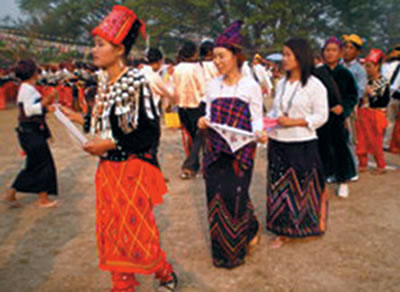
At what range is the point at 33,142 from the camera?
488 cm

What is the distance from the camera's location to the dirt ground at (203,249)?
3119mm

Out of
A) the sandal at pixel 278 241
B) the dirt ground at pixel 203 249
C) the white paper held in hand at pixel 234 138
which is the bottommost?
the dirt ground at pixel 203 249

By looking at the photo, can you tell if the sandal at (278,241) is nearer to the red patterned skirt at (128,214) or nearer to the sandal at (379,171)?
the red patterned skirt at (128,214)

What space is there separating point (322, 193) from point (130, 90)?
2.26 metres

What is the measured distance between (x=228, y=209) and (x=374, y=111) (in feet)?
12.7

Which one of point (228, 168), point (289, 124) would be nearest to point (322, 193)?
point (289, 124)

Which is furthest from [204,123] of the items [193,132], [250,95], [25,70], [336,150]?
[193,132]

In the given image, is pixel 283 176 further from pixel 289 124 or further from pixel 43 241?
pixel 43 241

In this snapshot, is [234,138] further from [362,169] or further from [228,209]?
[362,169]

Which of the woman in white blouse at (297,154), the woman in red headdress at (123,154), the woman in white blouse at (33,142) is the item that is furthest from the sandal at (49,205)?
the woman in white blouse at (297,154)

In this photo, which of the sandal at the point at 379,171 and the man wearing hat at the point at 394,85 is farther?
the man wearing hat at the point at 394,85

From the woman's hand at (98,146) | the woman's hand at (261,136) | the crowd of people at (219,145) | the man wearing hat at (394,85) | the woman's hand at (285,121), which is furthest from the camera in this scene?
the man wearing hat at (394,85)

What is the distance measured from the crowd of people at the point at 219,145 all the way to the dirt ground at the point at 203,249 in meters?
0.21

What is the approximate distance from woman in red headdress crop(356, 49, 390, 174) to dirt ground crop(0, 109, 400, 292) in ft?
1.74
